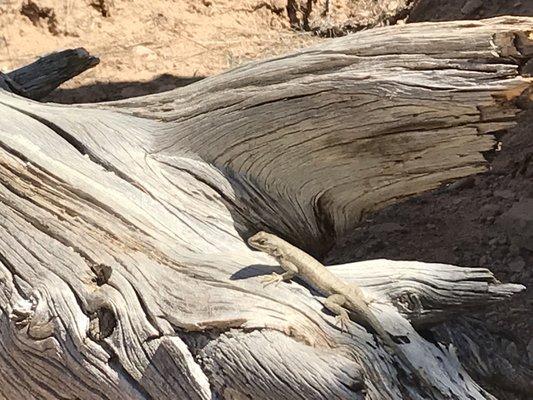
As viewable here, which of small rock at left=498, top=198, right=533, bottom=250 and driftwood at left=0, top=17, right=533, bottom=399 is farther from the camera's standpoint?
small rock at left=498, top=198, right=533, bottom=250

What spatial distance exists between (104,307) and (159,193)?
0.67 metres

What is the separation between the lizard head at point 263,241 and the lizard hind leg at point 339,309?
0.55m

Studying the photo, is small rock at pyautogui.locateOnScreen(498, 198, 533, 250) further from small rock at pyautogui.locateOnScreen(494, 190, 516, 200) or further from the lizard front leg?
the lizard front leg

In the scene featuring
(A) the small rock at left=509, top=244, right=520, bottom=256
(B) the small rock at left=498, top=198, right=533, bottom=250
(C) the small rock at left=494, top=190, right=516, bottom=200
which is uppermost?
(C) the small rock at left=494, top=190, right=516, bottom=200

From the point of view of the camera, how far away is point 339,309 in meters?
3.29

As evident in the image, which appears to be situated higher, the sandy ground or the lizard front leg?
the sandy ground

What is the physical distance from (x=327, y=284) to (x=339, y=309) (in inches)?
10.2

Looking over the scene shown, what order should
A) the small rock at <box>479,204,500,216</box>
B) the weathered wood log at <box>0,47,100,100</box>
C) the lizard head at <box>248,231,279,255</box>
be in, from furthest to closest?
the weathered wood log at <box>0,47,100,100</box>, the small rock at <box>479,204,500,216</box>, the lizard head at <box>248,231,279,255</box>

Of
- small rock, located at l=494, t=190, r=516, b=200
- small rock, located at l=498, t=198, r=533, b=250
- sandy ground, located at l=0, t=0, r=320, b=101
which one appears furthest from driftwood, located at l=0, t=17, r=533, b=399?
sandy ground, located at l=0, t=0, r=320, b=101

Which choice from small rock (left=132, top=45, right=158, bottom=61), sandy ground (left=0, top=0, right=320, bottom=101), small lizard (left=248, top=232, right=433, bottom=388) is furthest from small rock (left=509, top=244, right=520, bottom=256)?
small rock (left=132, top=45, right=158, bottom=61)

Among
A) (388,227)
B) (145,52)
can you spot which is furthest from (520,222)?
(145,52)

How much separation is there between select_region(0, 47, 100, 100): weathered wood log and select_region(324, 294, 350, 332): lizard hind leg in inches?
113

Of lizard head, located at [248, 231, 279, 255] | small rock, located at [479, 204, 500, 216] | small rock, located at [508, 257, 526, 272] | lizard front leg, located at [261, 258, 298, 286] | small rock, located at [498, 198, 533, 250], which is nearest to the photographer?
lizard front leg, located at [261, 258, 298, 286]

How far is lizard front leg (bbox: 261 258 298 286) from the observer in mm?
3535
